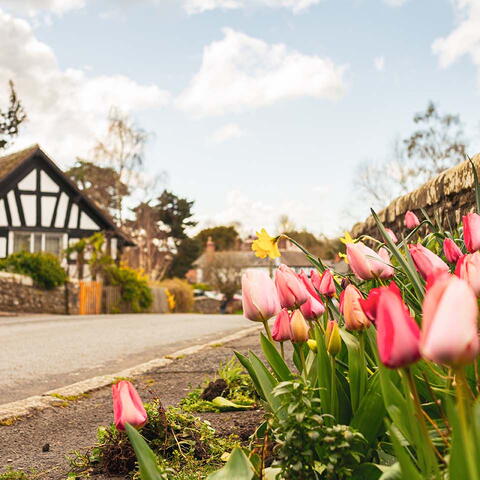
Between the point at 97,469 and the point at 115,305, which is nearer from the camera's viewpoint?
the point at 97,469

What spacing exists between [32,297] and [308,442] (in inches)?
669

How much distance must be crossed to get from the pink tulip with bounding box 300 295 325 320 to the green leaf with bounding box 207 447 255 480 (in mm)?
510

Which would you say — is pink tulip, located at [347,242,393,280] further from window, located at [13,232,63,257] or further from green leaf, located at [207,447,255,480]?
window, located at [13,232,63,257]

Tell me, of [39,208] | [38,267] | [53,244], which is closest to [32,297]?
[38,267]

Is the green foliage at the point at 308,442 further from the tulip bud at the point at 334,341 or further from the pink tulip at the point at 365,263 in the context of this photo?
the pink tulip at the point at 365,263

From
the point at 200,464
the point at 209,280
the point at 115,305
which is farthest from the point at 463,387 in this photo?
the point at 209,280

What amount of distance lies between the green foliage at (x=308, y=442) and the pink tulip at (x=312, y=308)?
0.36 m

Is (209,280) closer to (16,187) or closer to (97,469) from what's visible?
(16,187)

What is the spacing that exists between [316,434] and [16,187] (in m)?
20.6

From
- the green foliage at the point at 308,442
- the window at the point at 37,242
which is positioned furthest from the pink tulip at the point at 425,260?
the window at the point at 37,242

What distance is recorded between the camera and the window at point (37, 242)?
2042 centimetres

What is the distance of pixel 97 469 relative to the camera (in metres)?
1.72

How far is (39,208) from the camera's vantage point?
20734 millimetres

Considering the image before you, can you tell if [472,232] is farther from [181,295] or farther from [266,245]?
[181,295]
